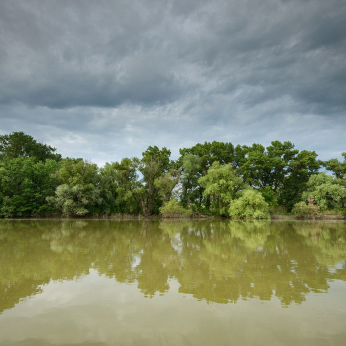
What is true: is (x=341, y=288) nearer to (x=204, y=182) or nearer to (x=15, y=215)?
(x=204, y=182)

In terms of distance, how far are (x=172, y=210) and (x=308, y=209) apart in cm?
2054

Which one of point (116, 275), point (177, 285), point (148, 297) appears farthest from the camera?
point (116, 275)

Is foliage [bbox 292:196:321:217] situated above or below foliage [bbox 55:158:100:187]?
below

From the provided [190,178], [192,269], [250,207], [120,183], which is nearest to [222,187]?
[250,207]

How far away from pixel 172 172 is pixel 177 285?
1422 inches

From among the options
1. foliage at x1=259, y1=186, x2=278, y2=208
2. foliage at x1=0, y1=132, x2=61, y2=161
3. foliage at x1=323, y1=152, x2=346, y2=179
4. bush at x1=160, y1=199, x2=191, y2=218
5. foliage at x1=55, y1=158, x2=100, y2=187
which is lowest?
bush at x1=160, y1=199, x2=191, y2=218

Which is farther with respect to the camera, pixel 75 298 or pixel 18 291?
pixel 18 291

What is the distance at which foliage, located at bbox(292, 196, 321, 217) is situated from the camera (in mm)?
36188

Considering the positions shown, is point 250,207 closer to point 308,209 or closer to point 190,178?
point 308,209

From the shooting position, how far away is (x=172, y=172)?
137ft

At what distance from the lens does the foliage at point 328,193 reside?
121ft

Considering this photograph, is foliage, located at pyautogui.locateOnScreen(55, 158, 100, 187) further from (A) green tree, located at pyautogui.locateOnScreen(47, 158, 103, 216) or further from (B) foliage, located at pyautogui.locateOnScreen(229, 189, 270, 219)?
(B) foliage, located at pyautogui.locateOnScreen(229, 189, 270, 219)

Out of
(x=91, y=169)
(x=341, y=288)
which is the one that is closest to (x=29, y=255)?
(x=341, y=288)

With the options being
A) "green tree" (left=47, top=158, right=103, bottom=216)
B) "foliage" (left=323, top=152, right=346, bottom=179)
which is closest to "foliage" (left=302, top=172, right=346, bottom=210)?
"foliage" (left=323, top=152, right=346, bottom=179)
